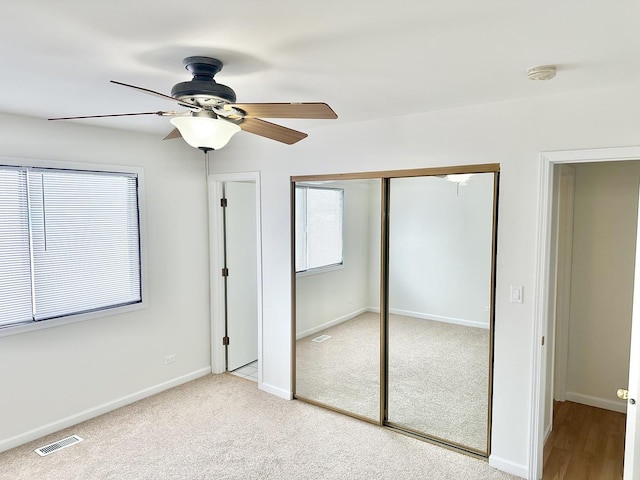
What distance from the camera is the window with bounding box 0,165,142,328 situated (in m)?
3.10

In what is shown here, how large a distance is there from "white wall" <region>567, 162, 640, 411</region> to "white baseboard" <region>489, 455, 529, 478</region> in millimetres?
1519

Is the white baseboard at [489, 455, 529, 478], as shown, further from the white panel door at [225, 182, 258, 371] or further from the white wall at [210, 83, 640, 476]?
the white panel door at [225, 182, 258, 371]

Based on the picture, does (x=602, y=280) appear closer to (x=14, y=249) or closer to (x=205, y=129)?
(x=205, y=129)

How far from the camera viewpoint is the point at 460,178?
3016 mm

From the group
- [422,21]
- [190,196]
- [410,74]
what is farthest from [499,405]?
[190,196]

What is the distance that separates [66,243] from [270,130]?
2.17 meters

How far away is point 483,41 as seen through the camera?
1762 millimetres

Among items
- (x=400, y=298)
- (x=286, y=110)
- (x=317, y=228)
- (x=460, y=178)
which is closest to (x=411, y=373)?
(x=400, y=298)

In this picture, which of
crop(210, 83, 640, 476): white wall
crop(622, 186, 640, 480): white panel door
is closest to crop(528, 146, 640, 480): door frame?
crop(210, 83, 640, 476): white wall

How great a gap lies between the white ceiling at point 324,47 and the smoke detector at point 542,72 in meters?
0.05

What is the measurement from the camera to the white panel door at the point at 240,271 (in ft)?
14.9

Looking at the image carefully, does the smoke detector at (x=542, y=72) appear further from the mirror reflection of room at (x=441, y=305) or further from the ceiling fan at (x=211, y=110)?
the ceiling fan at (x=211, y=110)

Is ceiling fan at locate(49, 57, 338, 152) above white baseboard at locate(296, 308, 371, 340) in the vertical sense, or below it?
above

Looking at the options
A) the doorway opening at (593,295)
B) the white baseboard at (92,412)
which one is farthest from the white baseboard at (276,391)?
the doorway opening at (593,295)
